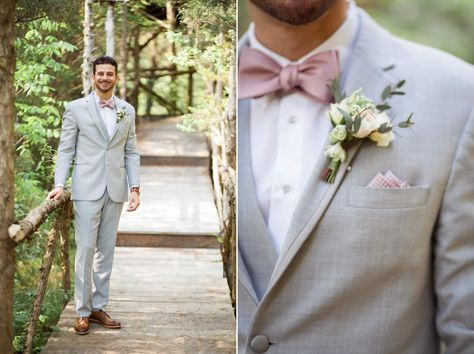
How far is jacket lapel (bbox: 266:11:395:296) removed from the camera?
205 cm

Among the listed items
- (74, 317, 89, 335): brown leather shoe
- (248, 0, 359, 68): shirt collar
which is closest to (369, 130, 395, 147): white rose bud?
(248, 0, 359, 68): shirt collar

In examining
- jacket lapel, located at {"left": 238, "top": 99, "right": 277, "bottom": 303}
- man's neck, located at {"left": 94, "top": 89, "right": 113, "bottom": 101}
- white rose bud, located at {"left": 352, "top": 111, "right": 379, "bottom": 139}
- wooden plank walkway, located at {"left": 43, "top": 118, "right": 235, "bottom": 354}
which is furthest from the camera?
wooden plank walkway, located at {"left": 43, "top": 118, "right": 235, "bottom": 354}

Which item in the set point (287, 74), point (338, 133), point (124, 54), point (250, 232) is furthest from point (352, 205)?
point (124, 54)

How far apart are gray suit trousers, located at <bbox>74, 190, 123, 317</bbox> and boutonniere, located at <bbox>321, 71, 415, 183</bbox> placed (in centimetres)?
92

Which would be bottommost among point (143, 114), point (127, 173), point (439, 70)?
point (127, 173)

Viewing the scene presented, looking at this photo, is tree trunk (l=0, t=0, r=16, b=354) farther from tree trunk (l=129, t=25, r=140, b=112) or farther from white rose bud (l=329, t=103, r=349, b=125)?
white rose bud (l=329, t=103, r=349, b=125)

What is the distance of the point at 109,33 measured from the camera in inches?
102

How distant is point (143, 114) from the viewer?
263 cm

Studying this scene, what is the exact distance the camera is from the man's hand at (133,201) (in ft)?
8.55

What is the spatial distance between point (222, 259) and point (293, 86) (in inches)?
40.4

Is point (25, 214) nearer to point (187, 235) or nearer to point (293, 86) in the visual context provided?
point (187, 235)

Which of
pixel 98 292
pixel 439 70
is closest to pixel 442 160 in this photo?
pixel 439 70

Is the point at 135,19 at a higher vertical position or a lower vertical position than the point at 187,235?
higher

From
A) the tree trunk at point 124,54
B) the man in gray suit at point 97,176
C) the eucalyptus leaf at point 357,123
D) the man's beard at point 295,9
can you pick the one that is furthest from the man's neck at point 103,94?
the eucalyptus leaf at point 357,123
